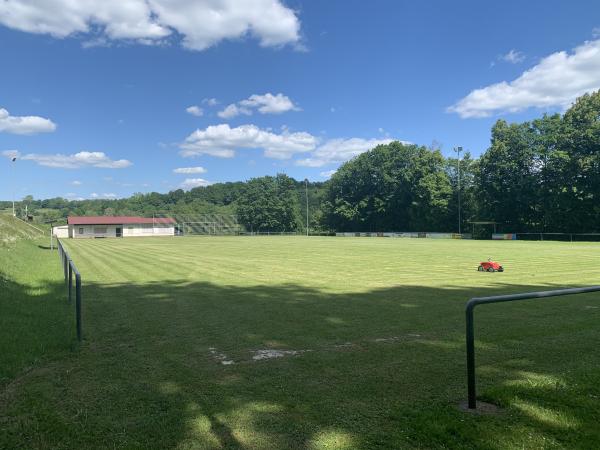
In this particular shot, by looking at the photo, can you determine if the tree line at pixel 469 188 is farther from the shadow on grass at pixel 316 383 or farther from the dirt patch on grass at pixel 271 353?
the dirt patch on grass at pixel 271 353

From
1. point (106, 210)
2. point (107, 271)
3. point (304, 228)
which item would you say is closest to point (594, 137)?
point (107, 271)

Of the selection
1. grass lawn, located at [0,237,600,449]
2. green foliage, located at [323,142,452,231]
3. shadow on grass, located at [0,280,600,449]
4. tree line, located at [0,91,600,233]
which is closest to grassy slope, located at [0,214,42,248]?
grass lawn, located at [0,237,600,449]

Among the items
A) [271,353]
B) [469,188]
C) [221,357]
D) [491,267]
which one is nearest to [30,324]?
[221,357]

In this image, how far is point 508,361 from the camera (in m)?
6.04

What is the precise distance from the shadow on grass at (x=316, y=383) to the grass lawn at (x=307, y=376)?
21 millimetres

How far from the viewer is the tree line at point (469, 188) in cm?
6006

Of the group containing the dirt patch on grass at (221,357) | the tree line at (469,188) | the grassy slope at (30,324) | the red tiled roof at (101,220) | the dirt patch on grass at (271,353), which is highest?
the tree line at (469,188)

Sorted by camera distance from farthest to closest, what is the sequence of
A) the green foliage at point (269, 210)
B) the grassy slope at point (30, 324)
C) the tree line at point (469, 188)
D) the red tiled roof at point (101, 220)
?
the green foliage at point (269, 210) < the red tiled roof at point (101, 220) < the tree line at point (469, 188) < the grassy slope at point (30, 324)

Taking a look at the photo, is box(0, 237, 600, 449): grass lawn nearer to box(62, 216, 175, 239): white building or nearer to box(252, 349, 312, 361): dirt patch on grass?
box(252, 349, 312, 361): dirt patch on grass

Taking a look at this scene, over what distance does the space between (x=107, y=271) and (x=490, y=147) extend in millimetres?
67421

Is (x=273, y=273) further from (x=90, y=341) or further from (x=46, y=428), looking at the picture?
(x=46, y=428)

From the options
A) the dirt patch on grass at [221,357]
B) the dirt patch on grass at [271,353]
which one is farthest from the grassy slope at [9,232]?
the dirt patch on grass at [271,353]

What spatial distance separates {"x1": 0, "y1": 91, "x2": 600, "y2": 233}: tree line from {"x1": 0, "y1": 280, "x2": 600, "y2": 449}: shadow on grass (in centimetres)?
6072

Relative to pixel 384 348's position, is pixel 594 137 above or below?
above
